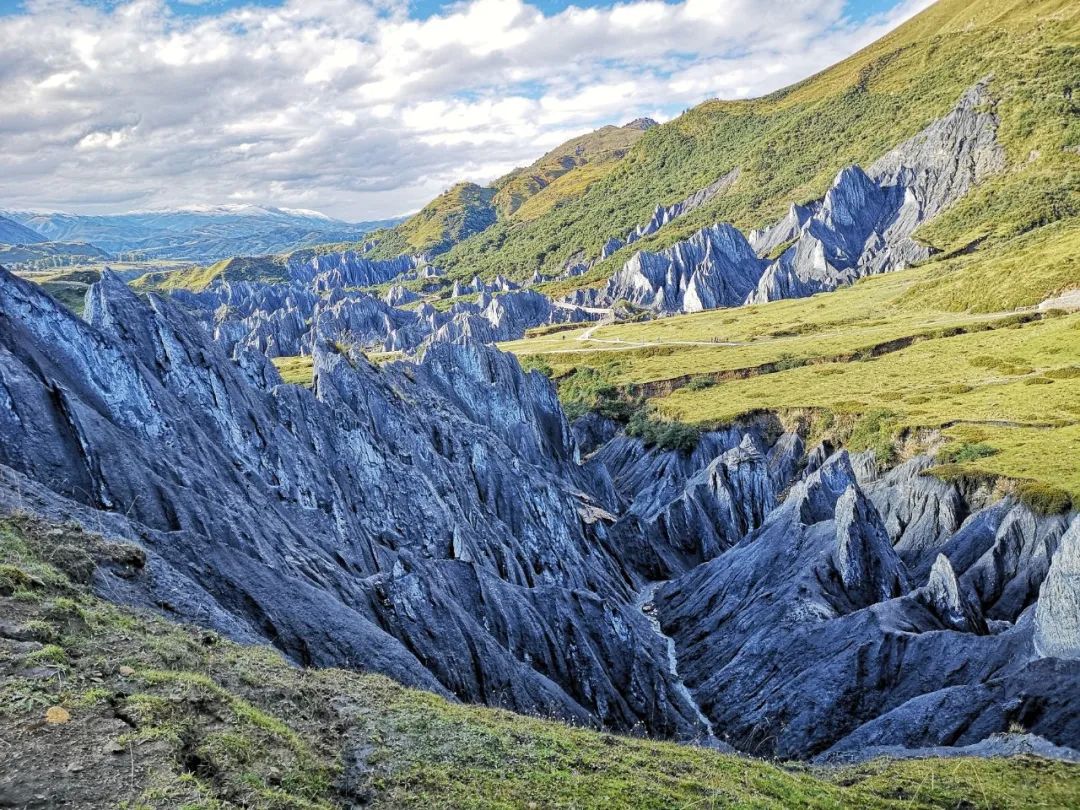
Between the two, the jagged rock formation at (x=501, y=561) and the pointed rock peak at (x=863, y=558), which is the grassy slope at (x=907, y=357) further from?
the jagged rock formation at (x=501, y=561)

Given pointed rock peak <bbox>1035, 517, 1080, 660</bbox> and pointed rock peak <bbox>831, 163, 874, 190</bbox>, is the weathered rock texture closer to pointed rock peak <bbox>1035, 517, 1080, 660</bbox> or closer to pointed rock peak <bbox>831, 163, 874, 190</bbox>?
pointed rock peak <bbox>1035, 517, 1080, 660</bbox>

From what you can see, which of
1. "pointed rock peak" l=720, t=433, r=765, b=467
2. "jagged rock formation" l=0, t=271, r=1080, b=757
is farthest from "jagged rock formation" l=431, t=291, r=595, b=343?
"jagged rock formation" l=0, t=271, r=1080, b=757

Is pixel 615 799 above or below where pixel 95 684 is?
below

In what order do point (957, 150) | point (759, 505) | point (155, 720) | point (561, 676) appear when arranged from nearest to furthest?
point (155, 720), point (561, 676), point (759, 505), point (957, 150)

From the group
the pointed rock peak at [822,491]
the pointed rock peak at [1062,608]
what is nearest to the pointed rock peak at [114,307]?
the pointed rock peak at [822,491]

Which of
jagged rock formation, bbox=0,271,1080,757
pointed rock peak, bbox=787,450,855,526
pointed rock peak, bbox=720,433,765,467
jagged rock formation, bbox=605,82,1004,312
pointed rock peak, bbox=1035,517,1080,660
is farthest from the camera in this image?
jagged rock formation, bbox=605,82,1004,312

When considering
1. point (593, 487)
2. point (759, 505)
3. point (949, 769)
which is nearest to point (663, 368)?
point (593, 487)

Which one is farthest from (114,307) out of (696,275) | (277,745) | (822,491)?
(696,275)

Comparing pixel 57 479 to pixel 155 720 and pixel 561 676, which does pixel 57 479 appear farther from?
pixel 561 676
